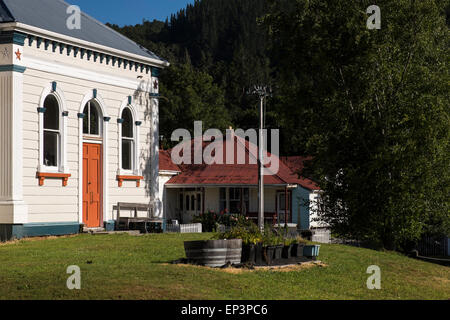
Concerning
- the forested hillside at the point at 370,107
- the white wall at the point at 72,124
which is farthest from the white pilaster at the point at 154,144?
the forested hillside at the point at 370,107

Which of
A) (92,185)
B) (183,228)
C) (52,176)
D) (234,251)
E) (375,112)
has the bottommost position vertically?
(183,228)

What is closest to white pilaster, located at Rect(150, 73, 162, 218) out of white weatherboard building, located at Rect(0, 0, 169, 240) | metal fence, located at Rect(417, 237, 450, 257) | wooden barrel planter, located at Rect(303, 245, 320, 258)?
white weatherboard building, located at Rect(0, 0, 169, 240)

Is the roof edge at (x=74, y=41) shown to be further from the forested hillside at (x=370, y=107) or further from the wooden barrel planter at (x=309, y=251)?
the wooden barrel planter at (x=309, y=251)

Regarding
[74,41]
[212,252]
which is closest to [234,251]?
[212,252]

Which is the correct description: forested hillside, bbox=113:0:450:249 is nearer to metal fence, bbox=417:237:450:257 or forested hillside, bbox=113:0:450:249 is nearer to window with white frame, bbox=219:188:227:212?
window with white frame, bbox=219:188:227:212

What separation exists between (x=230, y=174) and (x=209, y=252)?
76.0ft

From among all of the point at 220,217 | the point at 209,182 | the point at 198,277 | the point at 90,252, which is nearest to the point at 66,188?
the point at 90,252

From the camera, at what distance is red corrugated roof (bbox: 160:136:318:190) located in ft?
118

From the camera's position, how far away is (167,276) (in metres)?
12.4

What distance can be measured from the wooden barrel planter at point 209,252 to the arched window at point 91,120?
36.2ft

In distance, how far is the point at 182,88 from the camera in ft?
202

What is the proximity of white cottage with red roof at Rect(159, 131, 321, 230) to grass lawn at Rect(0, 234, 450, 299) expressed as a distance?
1594 centimetres

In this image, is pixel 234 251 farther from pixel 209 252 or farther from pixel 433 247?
pixel 433 247

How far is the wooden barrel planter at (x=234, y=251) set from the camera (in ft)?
46.5
